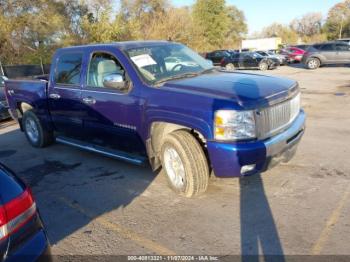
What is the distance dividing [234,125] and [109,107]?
6.20 ft

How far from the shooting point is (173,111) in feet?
12.6

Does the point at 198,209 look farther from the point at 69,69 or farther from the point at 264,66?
the point at 264,66

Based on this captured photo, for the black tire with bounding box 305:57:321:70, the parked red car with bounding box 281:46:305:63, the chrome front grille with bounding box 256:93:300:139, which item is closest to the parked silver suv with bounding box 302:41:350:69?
the black tire with bounding box 305:57:321:70

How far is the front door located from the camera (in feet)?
14.4

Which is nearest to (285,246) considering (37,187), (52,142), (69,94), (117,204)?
(117,204)

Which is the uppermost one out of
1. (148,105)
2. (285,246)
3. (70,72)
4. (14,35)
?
(14,35)

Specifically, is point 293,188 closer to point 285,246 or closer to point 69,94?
point 285,246

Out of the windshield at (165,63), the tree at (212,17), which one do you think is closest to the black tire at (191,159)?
the windshield at (165,63)

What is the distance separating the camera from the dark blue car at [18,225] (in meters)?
2.03

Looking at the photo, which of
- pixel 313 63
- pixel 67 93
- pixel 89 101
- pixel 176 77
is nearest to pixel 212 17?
pixel 313 63

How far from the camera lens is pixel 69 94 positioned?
5.29 metres

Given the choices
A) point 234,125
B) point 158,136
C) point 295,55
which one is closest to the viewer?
point 234,125

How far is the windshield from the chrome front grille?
133cm

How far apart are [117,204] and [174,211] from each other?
0.76m
